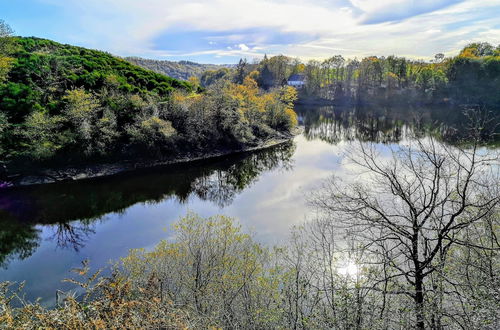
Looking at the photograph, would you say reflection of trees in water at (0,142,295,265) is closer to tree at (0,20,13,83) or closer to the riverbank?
the riverbank

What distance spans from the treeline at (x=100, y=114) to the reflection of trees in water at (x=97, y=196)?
3794 millimetres

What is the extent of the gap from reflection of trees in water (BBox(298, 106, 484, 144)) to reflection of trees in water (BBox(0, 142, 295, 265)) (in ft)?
55.0

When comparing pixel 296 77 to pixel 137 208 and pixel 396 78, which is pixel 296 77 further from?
pixel 137 208

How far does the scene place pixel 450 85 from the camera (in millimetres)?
76625

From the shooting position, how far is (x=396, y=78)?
283ft

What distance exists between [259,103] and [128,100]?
64.4 ft

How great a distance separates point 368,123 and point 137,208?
4883 centimetres

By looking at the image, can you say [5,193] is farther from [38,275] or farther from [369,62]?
[369,62]

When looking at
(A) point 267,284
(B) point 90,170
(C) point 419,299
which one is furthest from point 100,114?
(C) point 419,299

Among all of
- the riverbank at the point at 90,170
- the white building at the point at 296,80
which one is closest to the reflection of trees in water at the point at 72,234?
the riverbank at the point at 90,170

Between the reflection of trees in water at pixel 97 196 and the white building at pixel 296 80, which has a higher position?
the white building at pixel 296 80

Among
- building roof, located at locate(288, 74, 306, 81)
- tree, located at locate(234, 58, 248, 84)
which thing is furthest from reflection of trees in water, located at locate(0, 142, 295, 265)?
building roof, located at locate(288, 74, 306, 81)

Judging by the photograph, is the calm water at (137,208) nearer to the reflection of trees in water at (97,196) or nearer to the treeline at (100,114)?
the reflection of trees in water at (97,196)

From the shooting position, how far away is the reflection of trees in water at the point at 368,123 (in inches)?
1789
